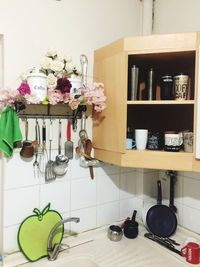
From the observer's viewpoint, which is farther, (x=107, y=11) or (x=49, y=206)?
(x=107, y=11)

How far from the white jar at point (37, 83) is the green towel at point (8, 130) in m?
0.15

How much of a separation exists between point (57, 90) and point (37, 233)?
2.56 ft

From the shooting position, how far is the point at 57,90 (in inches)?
44.9

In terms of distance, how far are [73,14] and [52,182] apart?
39.1 inches

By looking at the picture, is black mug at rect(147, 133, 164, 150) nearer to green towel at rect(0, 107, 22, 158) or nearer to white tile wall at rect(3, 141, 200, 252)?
white tile wall at rect(3, 141, 200, 252)

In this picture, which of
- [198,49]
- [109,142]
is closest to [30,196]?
[109,142]

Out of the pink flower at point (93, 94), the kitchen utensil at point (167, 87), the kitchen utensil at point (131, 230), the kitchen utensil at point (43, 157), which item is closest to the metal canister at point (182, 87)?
the kitchen utensil at point (167, 87)

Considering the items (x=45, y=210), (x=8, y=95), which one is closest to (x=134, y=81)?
(x=8, y=95)

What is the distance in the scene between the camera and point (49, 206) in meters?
1.31

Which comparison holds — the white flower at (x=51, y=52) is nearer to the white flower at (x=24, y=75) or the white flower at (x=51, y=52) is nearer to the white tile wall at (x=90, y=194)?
the white flower at (x=24, y=75)

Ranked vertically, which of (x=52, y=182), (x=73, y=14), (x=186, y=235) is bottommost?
(x=186, y=235)

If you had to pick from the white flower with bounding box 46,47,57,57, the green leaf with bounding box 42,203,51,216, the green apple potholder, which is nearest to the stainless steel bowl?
the green apple potholder

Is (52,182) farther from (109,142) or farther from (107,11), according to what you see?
(107,11)

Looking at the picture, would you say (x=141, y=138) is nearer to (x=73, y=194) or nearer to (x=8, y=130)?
(x=73, y=194)
